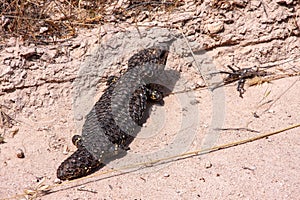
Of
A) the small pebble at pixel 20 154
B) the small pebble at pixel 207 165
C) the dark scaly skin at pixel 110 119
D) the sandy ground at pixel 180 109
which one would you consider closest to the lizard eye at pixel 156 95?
the dark scaly skin at pixel 110 119

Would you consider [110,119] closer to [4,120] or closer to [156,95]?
[156,95]

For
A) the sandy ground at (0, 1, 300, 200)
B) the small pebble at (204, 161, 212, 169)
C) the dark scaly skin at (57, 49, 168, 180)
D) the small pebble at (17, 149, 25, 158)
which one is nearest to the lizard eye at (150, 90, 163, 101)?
the dark scaly skin at (57, 49, 168, 180)

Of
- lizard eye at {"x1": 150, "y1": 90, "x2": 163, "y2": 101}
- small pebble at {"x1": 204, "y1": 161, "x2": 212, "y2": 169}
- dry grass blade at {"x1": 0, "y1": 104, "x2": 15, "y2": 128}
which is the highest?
lizard eye at {"x1": 150, "y1": 90, "x2": 163, "y2": 101}

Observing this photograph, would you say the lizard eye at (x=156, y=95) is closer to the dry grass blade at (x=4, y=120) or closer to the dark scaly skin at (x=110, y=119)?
the dark scaly skin at (x=110, y=119)

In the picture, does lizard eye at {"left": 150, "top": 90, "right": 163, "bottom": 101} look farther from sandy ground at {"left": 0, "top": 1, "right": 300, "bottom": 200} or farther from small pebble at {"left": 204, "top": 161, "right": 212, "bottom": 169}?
small pebble at {"left": 204, "top": 161, "right": 212, "bottom": 169}

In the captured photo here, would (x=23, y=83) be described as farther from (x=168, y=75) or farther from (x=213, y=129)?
(x=213, y=129)
